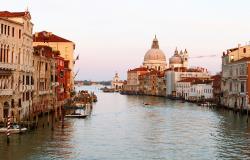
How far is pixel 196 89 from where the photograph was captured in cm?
7594

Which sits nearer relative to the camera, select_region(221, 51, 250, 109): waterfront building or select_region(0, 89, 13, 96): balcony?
select_region(0, 89, 13, 96): balcony

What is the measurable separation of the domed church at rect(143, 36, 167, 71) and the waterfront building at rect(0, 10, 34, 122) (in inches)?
4314

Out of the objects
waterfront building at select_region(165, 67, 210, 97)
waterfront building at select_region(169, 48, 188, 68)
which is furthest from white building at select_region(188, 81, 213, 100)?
waterfront building at select_region(169, 48, 188, 68)

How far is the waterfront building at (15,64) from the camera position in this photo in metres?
26.5

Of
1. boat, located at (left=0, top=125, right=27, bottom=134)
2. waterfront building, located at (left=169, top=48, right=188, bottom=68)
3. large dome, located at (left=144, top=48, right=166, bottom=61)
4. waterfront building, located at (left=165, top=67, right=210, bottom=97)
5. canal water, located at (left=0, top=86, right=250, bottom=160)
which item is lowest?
canal water, located at (left=0, top=86, right=250, bottom=160)

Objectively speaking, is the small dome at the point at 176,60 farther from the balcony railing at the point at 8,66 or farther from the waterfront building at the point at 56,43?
the balcony railing at the point at 8,66

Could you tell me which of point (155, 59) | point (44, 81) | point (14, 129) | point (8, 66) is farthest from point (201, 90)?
point (155, 59)

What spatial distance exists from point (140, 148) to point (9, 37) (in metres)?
10.1

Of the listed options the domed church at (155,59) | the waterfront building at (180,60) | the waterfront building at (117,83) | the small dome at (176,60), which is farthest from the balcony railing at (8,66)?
the waterfront building at (117,83)

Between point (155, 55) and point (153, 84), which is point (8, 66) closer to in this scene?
point (153, 84)

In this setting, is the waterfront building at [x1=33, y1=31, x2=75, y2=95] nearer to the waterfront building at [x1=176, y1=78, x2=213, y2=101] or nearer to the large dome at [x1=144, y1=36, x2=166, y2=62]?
the waterfront building at [x1=176, y1=78, x2=213, y2=101]

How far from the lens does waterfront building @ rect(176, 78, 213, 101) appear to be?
72000 millimetres

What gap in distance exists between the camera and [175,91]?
94.7 metres

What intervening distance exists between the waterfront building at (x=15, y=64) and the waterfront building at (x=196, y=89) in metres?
43.5
